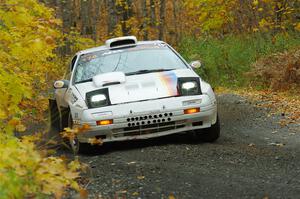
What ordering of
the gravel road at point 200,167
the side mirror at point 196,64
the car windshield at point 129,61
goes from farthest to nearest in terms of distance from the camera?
the side mirror at point 196,64 → the car windshield at point 129,61 → the gravel road at point 200,167

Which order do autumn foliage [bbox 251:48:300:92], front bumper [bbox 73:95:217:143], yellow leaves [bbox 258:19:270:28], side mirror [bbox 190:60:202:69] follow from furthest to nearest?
yellow leaves [bbox 258:19:270:28]
autumn foliage [bbox 251:48:300:92]
side mirror [bbox 190:60:202:69]
front bumper [bbox 73:95:217:143]

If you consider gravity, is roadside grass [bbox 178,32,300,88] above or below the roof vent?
below

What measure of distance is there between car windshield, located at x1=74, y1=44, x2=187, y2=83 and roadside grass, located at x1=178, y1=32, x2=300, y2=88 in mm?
7739

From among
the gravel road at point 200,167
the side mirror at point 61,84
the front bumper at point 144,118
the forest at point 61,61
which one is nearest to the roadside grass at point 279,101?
the forest at point 61,61

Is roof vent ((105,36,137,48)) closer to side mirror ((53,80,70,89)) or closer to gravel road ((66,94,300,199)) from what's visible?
side mirror ((53,80,70,89))

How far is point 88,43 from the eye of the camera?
2625 cm

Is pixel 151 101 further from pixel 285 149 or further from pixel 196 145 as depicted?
pixel 285 149

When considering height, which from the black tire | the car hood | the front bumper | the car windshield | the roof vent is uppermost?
the roof vent

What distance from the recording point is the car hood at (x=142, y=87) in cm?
830

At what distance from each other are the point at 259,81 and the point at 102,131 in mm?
9496

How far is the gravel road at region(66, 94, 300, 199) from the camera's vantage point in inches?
231

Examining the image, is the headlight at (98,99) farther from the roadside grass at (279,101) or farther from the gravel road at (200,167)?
the roadside grass at (279,101)

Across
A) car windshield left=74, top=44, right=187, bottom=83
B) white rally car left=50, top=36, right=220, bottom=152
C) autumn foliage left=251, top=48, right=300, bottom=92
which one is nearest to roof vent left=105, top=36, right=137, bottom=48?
car windshield left=74, top=44, right=187, bottom=83

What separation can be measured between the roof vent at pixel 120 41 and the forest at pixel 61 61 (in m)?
1.01
